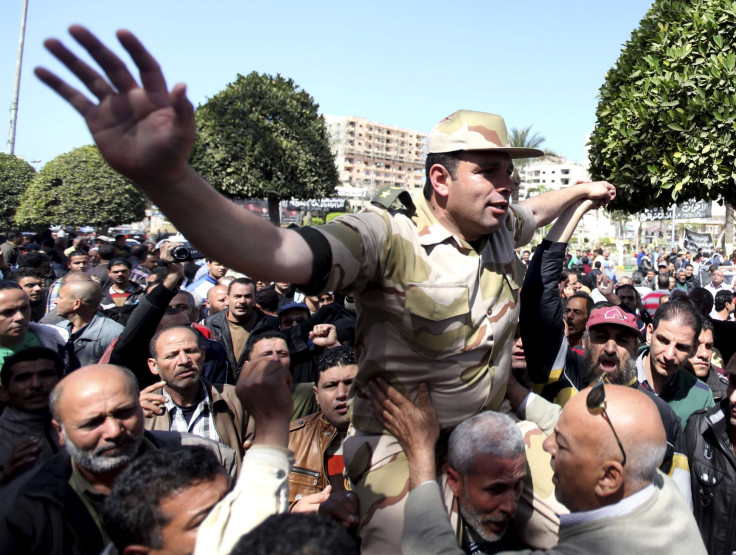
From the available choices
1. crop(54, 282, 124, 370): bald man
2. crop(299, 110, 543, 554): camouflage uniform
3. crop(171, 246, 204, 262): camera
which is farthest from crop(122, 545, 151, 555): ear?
crop(54, 282, 124, 370): bald man

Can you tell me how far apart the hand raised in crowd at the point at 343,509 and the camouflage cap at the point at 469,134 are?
1283 mm

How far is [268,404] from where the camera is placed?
213 centimetres

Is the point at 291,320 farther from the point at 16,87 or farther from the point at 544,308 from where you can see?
the point at 16,87

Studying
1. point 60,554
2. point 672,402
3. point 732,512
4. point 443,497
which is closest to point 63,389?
point 60,554

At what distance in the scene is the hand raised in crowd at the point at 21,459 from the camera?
9.84 ft

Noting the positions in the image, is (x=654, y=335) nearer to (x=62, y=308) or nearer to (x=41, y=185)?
(x=62, y=308)

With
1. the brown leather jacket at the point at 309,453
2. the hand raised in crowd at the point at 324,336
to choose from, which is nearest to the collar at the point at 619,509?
the brown leather jacket at the point at 309,453

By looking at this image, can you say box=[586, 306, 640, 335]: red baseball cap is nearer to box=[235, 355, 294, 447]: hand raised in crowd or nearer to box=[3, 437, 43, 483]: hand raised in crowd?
box=[235, 355, 294, 447]: hand raised in crowd

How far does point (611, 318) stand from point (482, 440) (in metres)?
2.88

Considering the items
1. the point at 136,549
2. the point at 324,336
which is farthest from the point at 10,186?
the point at 136,549

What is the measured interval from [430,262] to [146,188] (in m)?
1.02

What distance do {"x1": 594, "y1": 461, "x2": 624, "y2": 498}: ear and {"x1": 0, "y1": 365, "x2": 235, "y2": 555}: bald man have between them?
1771 mm

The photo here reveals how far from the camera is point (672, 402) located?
4492 mm

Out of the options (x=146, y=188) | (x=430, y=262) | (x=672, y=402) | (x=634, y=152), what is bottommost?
(x=672, y=402)
